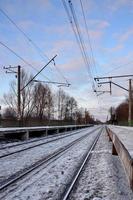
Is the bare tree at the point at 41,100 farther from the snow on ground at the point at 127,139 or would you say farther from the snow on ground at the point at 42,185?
the snow on ground at the point at 42,185

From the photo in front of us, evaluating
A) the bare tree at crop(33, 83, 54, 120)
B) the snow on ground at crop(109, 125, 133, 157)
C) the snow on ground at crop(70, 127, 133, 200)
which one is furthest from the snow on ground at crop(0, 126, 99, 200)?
the bare tree at crop(33, 83, 54, 120)

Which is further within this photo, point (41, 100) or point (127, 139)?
point (41, 100)

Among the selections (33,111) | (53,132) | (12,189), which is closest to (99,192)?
(12,189)

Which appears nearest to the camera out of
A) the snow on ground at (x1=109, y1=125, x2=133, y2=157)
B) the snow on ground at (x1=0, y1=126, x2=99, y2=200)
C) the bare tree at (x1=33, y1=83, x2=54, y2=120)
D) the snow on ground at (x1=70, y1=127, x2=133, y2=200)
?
the snow on ground at (x1=0, y1=126, x2=99, y2=200)

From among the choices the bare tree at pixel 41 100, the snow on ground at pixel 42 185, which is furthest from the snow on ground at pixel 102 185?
the bare tree at pixel 41 100

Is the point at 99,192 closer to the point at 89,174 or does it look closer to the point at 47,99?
the point at 89,174

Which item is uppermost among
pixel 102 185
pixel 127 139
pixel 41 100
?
pixel 41 100

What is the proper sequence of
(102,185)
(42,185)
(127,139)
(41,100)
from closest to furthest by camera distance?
(42,185) < (102,185) < (127,139) < (41,100)

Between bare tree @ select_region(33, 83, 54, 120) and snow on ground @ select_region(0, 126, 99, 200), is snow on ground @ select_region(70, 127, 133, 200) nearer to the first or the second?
snow on ground @ select_region(0, 126, 99, 200)

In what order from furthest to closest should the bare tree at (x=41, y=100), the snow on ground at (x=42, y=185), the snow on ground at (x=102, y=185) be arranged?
the bare tree at (x=41, y=100) < the snow on ground at (x=102, y=185) < the snow on ground at (x=42, y=185)

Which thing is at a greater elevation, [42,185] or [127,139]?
[127,139]

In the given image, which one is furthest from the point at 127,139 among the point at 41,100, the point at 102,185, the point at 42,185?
the point at 41,100

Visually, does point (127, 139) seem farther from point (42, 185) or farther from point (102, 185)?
point (42, 185)

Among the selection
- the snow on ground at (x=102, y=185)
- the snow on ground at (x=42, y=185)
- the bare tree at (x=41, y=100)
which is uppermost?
the bare tree at (x=41, y=100)
